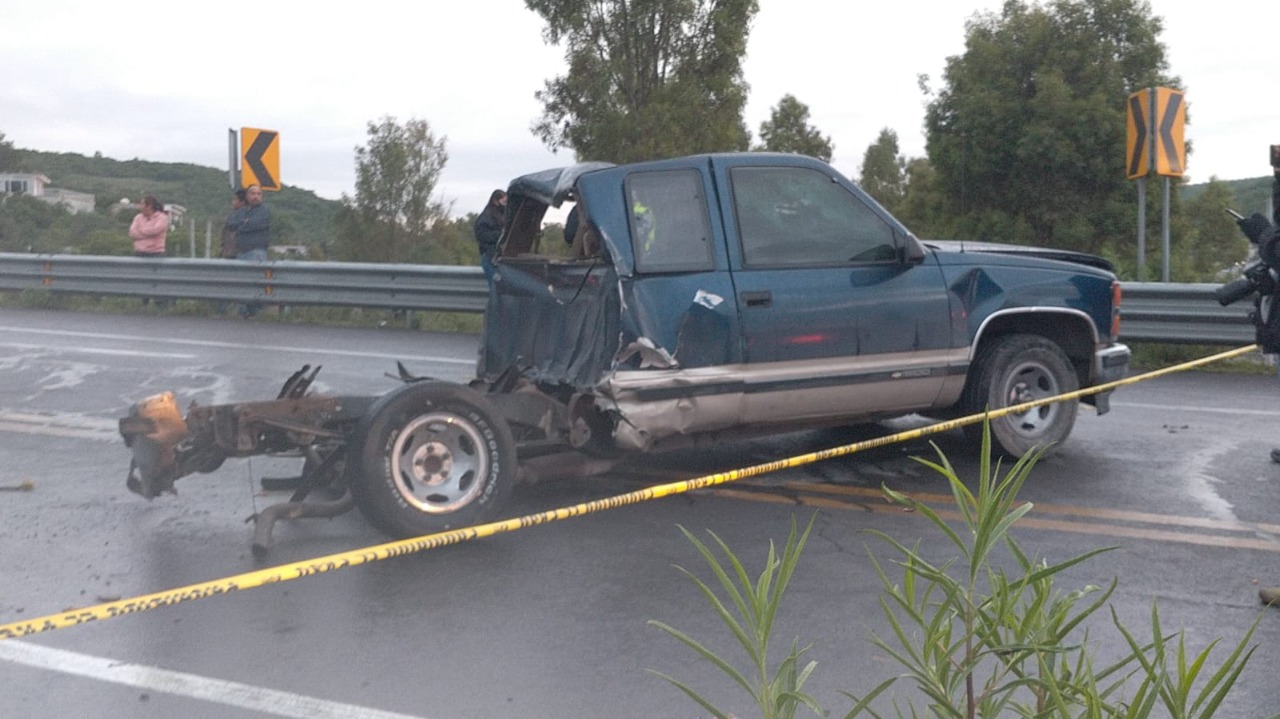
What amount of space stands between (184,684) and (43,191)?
125ft

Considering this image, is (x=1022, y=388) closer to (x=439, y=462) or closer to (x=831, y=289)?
(x=831, y=289)

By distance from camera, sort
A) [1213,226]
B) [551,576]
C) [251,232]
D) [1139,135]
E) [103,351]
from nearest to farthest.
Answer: [551,576], [103,351], [1139,135], [251,232], [1213,226]

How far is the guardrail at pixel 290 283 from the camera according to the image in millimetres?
12680

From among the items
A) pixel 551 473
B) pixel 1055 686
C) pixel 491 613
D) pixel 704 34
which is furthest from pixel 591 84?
pixel 1055 686

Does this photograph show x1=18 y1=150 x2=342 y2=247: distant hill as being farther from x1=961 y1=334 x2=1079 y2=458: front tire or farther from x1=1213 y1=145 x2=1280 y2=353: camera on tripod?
x1=1213 y1=145 x2=1280 y2=353: camera on tripod

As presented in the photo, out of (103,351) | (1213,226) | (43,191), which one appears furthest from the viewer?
(1213,226)

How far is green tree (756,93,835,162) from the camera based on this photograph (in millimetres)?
47900

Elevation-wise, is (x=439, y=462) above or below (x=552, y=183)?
below

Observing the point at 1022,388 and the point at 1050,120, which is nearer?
the point at 1022,388

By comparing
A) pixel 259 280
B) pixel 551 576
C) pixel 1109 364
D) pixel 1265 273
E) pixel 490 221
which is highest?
pixel 490 221

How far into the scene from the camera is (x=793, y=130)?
1898 inches

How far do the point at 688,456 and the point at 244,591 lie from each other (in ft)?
11.0

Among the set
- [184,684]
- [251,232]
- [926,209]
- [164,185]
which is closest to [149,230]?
[251,232]

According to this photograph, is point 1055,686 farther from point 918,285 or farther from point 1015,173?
point 1015,173
